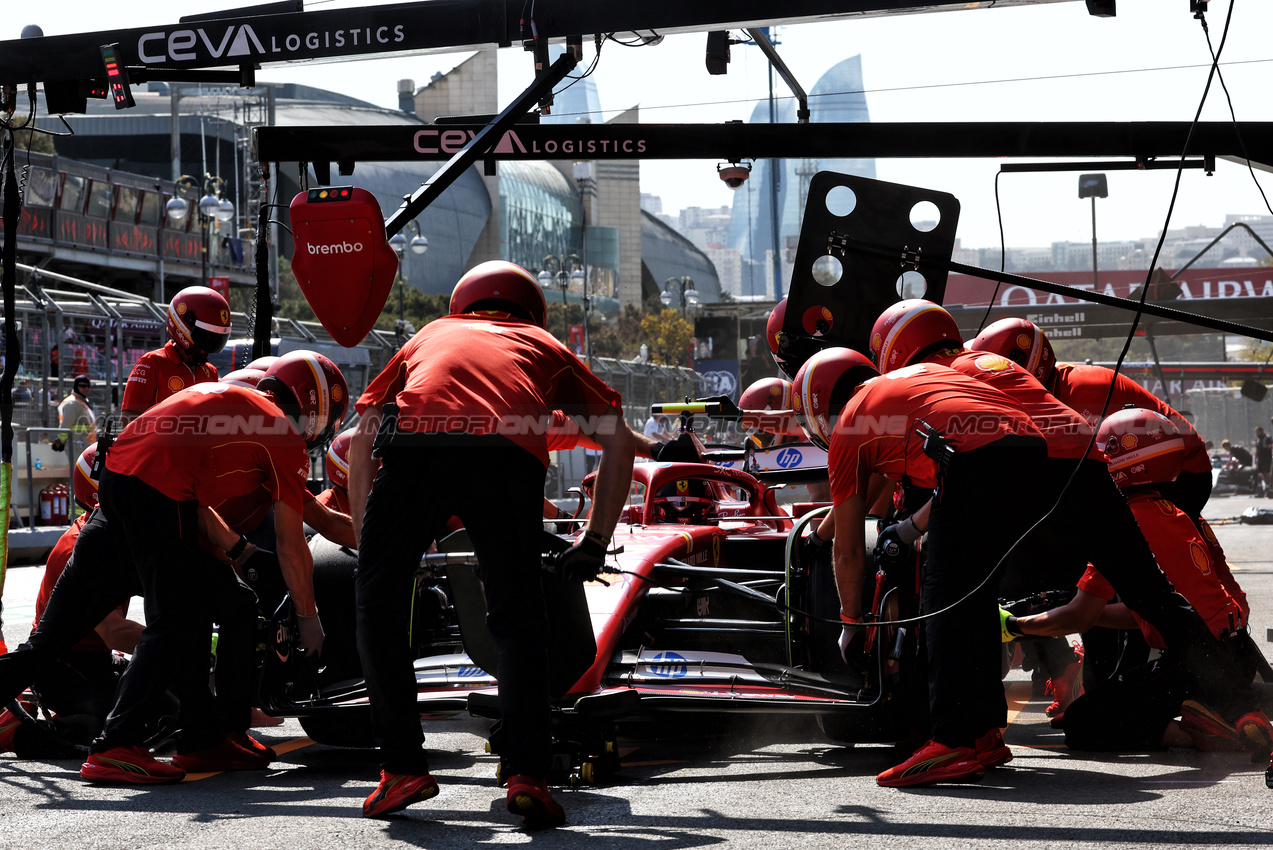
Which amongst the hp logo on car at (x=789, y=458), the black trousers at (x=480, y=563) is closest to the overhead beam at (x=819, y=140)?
the hp logo on car at (x=789, y=458)

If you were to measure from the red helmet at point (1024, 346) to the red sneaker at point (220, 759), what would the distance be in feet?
12.4

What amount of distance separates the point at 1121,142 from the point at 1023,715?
2987 mm

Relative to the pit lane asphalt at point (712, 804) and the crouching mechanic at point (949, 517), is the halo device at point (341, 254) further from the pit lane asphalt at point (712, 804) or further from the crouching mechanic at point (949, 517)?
the crouching mechanic at point (949, 517)

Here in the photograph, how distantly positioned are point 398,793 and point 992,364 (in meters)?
2.74

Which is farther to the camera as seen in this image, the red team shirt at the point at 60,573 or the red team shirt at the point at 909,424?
the red team shirt at the point at 60,573

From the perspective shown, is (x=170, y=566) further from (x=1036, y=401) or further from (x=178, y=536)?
(x=1036, y=401)

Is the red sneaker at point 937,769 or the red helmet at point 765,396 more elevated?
the red helmet at point 765,396

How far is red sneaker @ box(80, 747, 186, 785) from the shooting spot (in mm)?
4484

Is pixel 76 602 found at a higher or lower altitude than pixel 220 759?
higher

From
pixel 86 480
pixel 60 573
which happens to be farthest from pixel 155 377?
pixel 60 573

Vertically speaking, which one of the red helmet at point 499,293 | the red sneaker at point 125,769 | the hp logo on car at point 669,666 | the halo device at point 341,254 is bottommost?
the red sneaker at point 125,769

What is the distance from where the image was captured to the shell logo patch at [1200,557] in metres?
5.02

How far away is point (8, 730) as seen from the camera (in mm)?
5137

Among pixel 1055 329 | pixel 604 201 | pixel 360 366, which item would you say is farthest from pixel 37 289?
pixel 604 201
